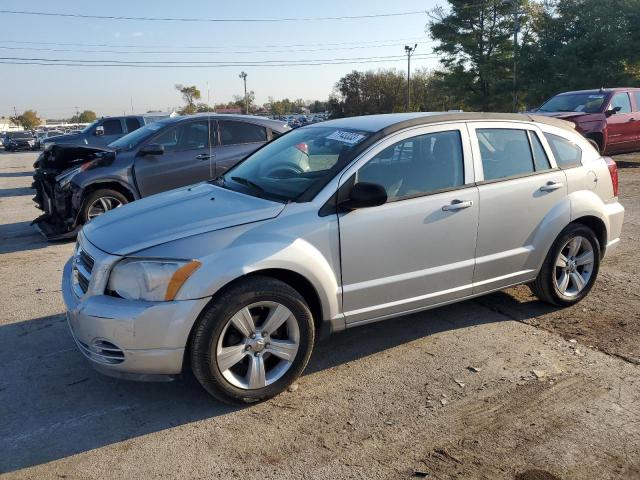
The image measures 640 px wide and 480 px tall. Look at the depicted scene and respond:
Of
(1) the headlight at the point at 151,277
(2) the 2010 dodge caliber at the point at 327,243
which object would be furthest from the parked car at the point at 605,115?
(1) the headlight at the point at 151,277

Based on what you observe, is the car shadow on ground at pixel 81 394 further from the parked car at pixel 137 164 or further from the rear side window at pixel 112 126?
the rear side window at pixel 112 126

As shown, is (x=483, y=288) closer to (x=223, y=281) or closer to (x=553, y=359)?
(x=553, y=359)

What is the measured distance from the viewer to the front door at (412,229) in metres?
3.66

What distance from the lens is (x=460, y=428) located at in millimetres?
3117

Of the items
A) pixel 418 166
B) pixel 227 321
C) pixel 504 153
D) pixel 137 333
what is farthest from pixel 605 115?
pixel 137 333

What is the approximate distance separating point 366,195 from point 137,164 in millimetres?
5471

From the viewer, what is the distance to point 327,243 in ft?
11.5

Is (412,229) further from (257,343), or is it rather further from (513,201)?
(257,343)

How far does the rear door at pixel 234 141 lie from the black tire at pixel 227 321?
531 centimetres

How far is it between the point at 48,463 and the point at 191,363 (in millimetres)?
877

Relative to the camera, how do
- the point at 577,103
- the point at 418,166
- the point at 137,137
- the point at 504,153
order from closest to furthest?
1. the point at 418,166
2. the point at 504,153
3. the point at 137,137
4. the point at 577,103

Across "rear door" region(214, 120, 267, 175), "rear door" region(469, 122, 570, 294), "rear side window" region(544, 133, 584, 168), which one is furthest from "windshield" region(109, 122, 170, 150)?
"rear side window" region(544, 133, 584, 168)

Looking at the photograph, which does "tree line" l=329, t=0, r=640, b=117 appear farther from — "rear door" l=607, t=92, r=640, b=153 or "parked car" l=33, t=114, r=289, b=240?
"parked car" l=33, t=114, r=289, b=240

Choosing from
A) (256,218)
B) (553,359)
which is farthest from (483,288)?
(256,218)
